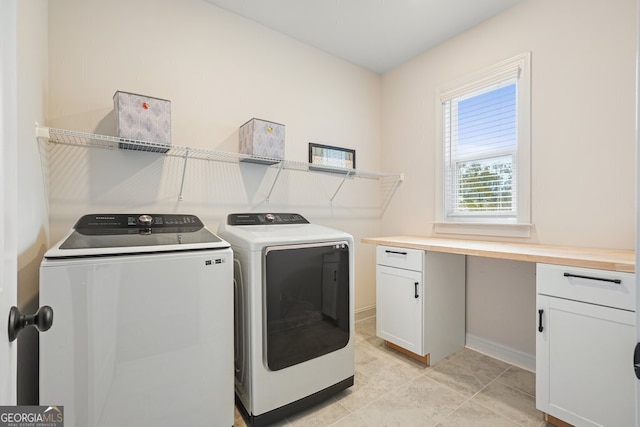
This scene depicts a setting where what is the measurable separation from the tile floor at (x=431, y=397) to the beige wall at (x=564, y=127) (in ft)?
1.26

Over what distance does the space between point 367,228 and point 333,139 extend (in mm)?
1015

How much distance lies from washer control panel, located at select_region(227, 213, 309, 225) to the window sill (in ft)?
4.21

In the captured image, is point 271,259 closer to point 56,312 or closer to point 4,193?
point 56,312

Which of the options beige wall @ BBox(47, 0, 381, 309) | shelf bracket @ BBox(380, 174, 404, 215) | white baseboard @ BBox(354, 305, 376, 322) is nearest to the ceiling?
beige wall @ BBox(47, 0, 381, 309)

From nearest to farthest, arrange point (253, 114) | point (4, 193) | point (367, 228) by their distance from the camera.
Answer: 1. point (4, 193)
2. point (253, 114)
3. point (367, 228)

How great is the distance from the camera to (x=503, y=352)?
2.23 m

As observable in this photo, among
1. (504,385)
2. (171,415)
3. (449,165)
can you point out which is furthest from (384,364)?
(449,165)

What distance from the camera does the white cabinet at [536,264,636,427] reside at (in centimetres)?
125

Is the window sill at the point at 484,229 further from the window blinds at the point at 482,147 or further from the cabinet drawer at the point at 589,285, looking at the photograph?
the cabinet drawer at the point at 589,285

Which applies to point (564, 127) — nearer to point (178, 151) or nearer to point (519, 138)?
point (519, 138)

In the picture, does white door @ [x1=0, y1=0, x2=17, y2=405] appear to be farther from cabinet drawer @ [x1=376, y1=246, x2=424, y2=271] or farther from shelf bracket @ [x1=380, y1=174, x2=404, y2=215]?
shelf bracket @ [x1=380, y1=174, x2=404, y2=215]

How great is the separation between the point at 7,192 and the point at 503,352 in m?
2.86

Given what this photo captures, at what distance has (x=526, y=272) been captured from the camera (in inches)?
83.6

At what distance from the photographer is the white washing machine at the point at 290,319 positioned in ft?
4.93
